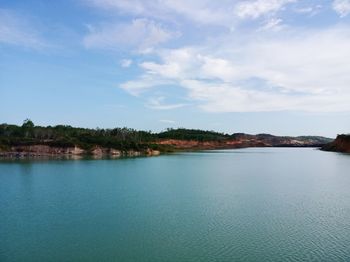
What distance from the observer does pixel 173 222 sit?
2045cm

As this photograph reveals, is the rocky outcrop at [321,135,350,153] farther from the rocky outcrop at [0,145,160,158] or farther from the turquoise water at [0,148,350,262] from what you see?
the turquoise water at [0,148,350,262]

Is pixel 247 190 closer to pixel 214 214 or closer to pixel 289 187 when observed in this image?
pixel 289 187

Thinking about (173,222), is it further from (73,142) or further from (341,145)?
(341,145)

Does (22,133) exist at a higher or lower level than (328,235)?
higher

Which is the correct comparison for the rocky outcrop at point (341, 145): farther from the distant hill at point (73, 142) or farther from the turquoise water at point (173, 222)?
the turquoise water at point (173, 222)

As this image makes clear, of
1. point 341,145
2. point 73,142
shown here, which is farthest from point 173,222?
point 341,145

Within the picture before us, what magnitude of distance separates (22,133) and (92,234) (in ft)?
291

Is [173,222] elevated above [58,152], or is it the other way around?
[58,152]

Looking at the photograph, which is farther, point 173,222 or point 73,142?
point 73,142

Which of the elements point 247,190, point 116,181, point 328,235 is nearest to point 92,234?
point 328,235

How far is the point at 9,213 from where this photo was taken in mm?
22234

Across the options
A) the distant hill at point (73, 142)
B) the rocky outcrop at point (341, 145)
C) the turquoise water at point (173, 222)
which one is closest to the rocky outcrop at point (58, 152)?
the distant hill at point (73, 142)

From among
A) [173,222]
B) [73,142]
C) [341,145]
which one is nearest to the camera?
[173,222]

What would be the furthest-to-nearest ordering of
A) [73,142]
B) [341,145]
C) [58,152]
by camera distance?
[341,145] < [73,142] < [58,152]
